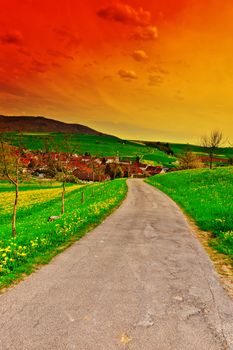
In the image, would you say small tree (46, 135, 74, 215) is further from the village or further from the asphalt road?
the asphalt road

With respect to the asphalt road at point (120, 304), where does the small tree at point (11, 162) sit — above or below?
above

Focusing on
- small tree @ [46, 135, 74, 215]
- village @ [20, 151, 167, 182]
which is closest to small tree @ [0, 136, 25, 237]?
village @ [20, 151, 167, 182]

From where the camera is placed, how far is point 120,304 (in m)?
7.95

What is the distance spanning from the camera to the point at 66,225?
18219mm

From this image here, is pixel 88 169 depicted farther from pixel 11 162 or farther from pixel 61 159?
pixel 11 162

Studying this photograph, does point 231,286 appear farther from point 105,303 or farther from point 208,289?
point 105,303

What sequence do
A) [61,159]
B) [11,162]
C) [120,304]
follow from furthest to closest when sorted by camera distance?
[61,159], [11,162], [120,304]

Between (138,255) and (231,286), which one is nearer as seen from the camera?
(231,286)

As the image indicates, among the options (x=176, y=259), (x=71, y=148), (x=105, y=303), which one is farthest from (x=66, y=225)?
(x=71, y=148)

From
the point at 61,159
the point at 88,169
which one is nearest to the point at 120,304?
the point at 61,159

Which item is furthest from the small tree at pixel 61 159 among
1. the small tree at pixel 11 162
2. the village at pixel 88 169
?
the small tree at pixel 11 162

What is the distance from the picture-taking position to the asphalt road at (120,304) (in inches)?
247

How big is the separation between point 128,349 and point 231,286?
509 centimetres

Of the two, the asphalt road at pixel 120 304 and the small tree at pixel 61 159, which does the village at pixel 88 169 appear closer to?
the small tree at pixel 61 159
